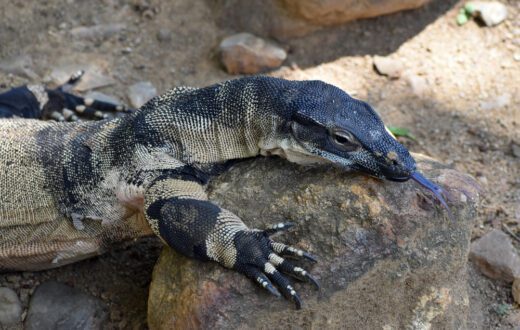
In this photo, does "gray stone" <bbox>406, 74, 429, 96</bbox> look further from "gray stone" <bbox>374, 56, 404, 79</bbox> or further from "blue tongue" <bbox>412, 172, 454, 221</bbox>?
"blue tongue" <bbox>412, 172, 454, 221</bbox>

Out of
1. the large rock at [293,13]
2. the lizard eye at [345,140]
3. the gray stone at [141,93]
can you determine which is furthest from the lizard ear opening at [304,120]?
the large rock at [293,13]

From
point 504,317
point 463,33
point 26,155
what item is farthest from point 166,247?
point 463,33

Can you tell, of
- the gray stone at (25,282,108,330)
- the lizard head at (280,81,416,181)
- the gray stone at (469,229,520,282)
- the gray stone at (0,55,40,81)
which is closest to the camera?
the lizard head at (280,81,416,181)

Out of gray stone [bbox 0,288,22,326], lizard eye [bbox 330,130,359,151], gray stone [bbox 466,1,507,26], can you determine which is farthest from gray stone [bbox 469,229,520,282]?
gray stone [bbox 0,288,22,326]

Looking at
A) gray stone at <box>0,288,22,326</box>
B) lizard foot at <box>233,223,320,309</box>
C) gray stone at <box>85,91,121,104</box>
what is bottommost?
gray stone at <box>0,288,22,326</box>

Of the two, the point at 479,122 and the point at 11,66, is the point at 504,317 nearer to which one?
the point at 479,122

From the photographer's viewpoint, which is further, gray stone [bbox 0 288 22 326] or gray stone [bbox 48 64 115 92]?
gray stone [bbox 48 64 115 92]

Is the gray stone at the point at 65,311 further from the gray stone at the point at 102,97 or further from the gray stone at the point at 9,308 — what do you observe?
the gray stone at the point at 102,97
